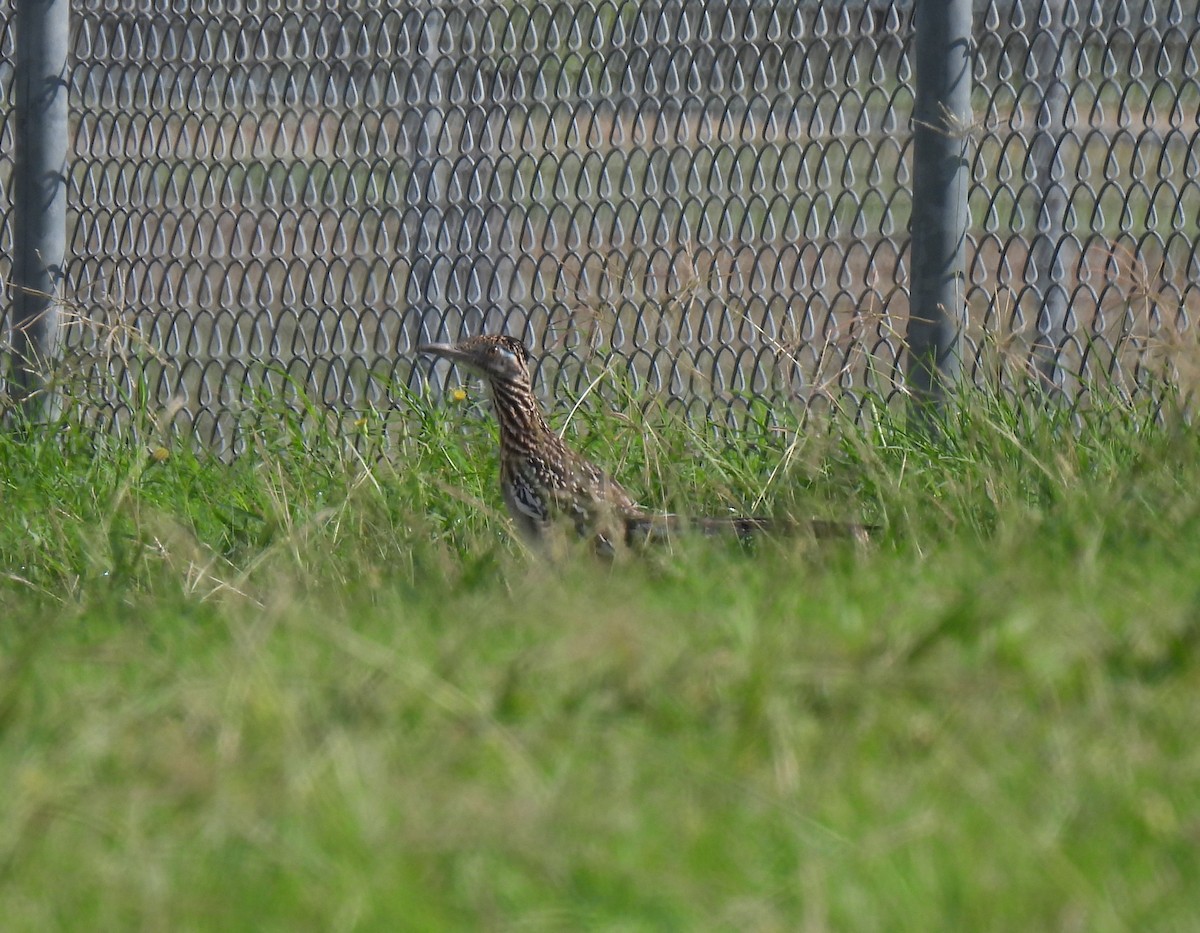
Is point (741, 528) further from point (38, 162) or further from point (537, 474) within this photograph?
point (38, 162)

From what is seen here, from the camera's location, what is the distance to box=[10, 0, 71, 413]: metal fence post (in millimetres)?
7875

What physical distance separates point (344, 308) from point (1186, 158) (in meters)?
3.22

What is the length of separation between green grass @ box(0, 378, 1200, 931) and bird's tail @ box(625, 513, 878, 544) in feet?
0.36

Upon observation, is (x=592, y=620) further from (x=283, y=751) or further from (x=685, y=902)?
(x=685, y=902)

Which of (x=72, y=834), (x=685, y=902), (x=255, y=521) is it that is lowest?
(x=255, y=521)

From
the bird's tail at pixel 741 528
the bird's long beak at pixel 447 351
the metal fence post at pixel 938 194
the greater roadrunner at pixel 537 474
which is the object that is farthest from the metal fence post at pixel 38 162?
the metal fence post at pixel 938 194

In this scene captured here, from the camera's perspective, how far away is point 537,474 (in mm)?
5820

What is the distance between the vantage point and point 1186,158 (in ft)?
19.2

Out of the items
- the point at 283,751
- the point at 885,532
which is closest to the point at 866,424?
the point at 885,532

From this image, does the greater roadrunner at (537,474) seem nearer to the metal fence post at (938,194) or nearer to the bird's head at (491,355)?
Answer: the bird's head at (491,355)

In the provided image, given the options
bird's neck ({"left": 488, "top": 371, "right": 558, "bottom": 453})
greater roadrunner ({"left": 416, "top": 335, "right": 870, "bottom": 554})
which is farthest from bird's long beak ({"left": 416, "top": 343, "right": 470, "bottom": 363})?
bird's neck ({"left": 488, "top": 371, "right": 558, "bottom": 453})

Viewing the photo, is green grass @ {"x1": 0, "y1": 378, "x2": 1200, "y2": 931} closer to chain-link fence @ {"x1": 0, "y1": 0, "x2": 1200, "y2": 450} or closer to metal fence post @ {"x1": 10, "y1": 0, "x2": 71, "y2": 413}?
chain-link fence @ {"x1": 0, "y1": 0, "x2": 1200, "y2": 450}

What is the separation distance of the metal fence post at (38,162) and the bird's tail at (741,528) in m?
3.45

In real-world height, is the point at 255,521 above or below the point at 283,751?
below
